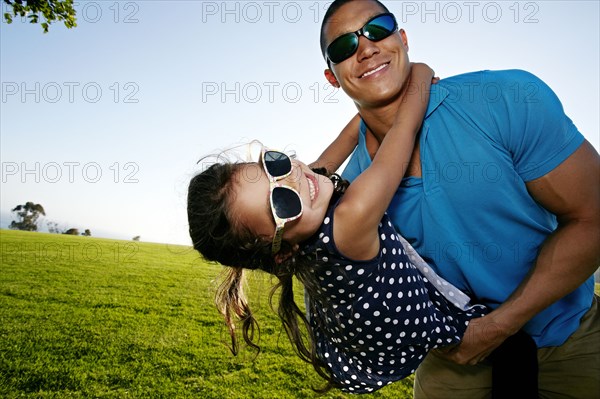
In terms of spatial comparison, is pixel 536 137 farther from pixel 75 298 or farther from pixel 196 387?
pixel 75 298

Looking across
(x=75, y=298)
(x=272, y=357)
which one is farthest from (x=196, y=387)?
(x=75, y=298)

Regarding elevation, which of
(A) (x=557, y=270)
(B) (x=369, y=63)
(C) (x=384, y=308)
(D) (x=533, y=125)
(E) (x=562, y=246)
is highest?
(B) (x=369, y=63)

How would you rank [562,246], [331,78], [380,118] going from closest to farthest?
[562,246] → [380,118] → [331,78]

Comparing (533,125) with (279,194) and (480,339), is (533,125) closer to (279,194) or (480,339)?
(480,339)

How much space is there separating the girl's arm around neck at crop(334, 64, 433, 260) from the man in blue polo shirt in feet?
0.46

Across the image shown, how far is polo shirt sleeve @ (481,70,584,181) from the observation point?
1989 mm

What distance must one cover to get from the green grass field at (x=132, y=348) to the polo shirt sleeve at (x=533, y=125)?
5.90 ft

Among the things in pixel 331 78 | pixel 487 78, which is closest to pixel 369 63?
pixel 331 78

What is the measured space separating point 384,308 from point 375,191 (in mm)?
600

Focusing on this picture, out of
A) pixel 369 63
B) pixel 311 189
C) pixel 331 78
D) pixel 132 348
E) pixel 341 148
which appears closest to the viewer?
pixel 311 189

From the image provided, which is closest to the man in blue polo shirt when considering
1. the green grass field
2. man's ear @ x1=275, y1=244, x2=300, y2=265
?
man's ear @ x1=275, y1=244, x2=300, y2=265

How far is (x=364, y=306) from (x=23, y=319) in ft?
30.1

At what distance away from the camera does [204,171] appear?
2.38m

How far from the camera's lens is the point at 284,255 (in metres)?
2.30
